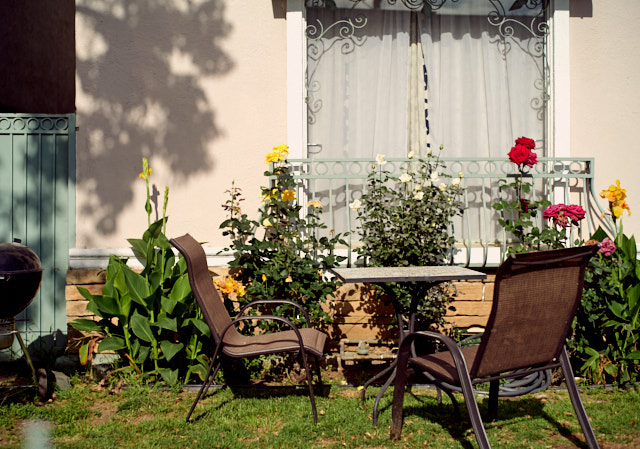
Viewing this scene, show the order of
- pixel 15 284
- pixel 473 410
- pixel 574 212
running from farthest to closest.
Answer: pixel 574 212 < pixel 15 284 < pixel 473 410

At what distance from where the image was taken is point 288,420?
3504mm

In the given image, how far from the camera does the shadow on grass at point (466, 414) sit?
326 cm

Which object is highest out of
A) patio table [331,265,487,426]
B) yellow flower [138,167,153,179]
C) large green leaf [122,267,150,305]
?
yellow flower [138,167,153,179]

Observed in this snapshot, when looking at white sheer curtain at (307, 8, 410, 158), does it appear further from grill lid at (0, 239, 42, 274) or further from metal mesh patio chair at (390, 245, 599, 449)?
metal mesh patio chair at (390, 245, 599, 449)

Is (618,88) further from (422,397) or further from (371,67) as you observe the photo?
(422,397)

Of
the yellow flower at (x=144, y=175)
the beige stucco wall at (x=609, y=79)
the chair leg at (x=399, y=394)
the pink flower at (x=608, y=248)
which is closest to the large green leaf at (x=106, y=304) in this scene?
the yellow flower at (x=144, y=175)

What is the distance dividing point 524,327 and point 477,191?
2.51 meters

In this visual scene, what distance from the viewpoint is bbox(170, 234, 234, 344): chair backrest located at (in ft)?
11.5

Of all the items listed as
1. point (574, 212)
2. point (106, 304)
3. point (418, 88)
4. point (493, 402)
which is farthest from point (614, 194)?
point (106, 304)

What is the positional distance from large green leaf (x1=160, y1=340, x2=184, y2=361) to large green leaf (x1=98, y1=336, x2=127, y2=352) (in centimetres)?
28

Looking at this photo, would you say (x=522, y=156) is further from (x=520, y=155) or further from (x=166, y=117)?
(x=166, y=117)

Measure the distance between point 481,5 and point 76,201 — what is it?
3763mm

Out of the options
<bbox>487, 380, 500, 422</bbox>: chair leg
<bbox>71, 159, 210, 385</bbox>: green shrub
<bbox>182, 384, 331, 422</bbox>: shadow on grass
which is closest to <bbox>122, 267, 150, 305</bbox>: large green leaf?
<bbox>71, 159, 210, 385</bbox>: green shrub

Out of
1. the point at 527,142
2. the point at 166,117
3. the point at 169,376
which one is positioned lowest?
the point at 169,376
